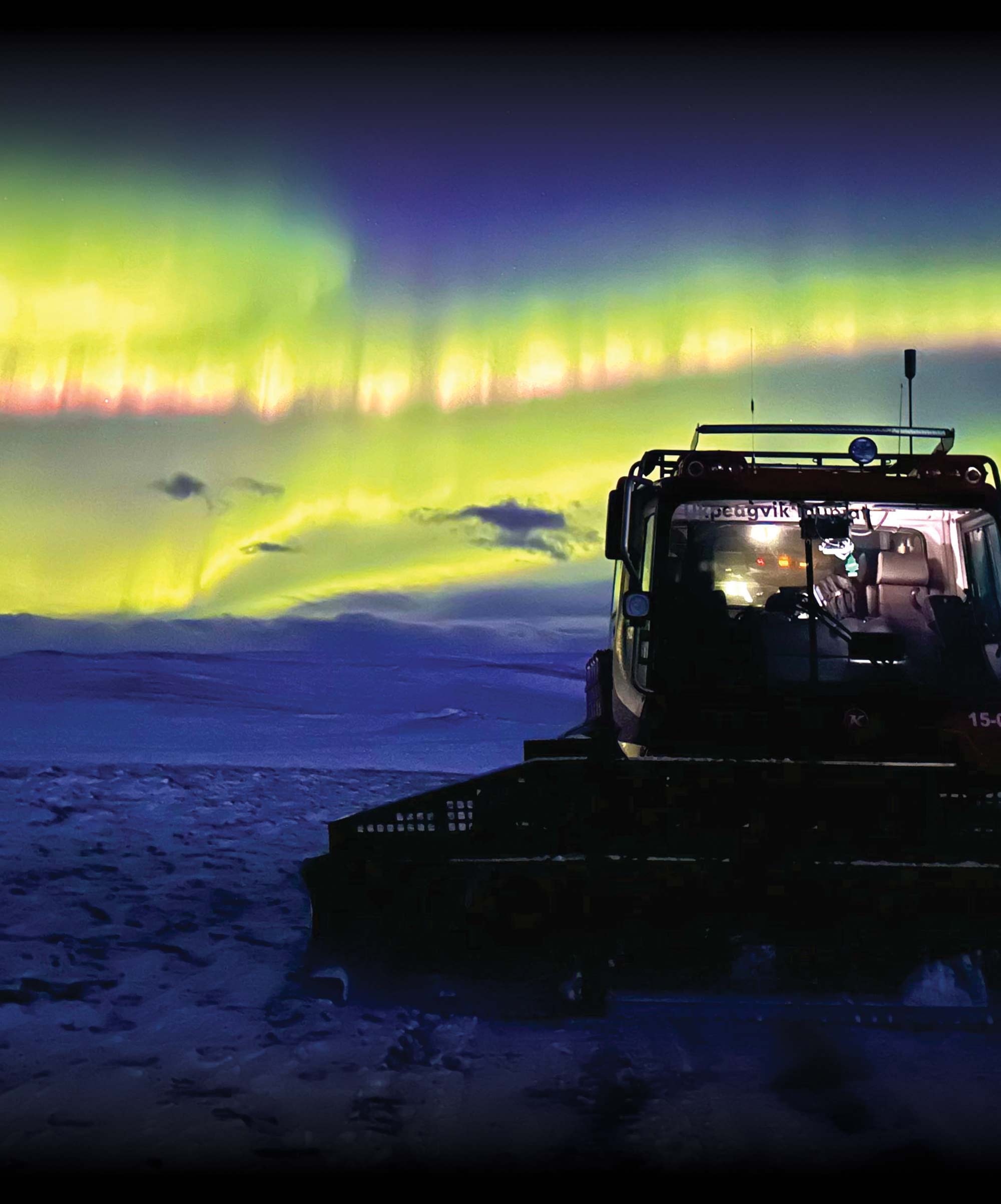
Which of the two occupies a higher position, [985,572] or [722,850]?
[985,572]

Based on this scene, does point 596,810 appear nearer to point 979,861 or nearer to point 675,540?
point 979,861

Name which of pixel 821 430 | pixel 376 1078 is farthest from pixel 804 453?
pixel 376 1078

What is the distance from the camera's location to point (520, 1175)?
14.1 feet

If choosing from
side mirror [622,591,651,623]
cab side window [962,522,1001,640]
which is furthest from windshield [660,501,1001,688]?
side mirror [622,591,651,623]

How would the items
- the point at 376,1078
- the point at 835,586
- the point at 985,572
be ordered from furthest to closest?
1. the point at 985,572
2. the point at 835,586
3. the point at 376,1078

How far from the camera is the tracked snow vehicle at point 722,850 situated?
20.1 feet

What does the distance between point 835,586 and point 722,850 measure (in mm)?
2156

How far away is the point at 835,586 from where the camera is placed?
790cm

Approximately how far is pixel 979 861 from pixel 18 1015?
4.29 metres

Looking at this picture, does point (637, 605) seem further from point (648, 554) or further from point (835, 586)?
point (835, 586)

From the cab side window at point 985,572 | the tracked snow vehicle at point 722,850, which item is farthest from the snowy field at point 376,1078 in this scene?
the cab side window at point 985,572

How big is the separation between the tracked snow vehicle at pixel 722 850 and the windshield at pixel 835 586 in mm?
30

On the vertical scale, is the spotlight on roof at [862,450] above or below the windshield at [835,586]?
above

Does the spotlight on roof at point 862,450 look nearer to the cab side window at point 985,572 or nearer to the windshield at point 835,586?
the windshield at point 835,586
